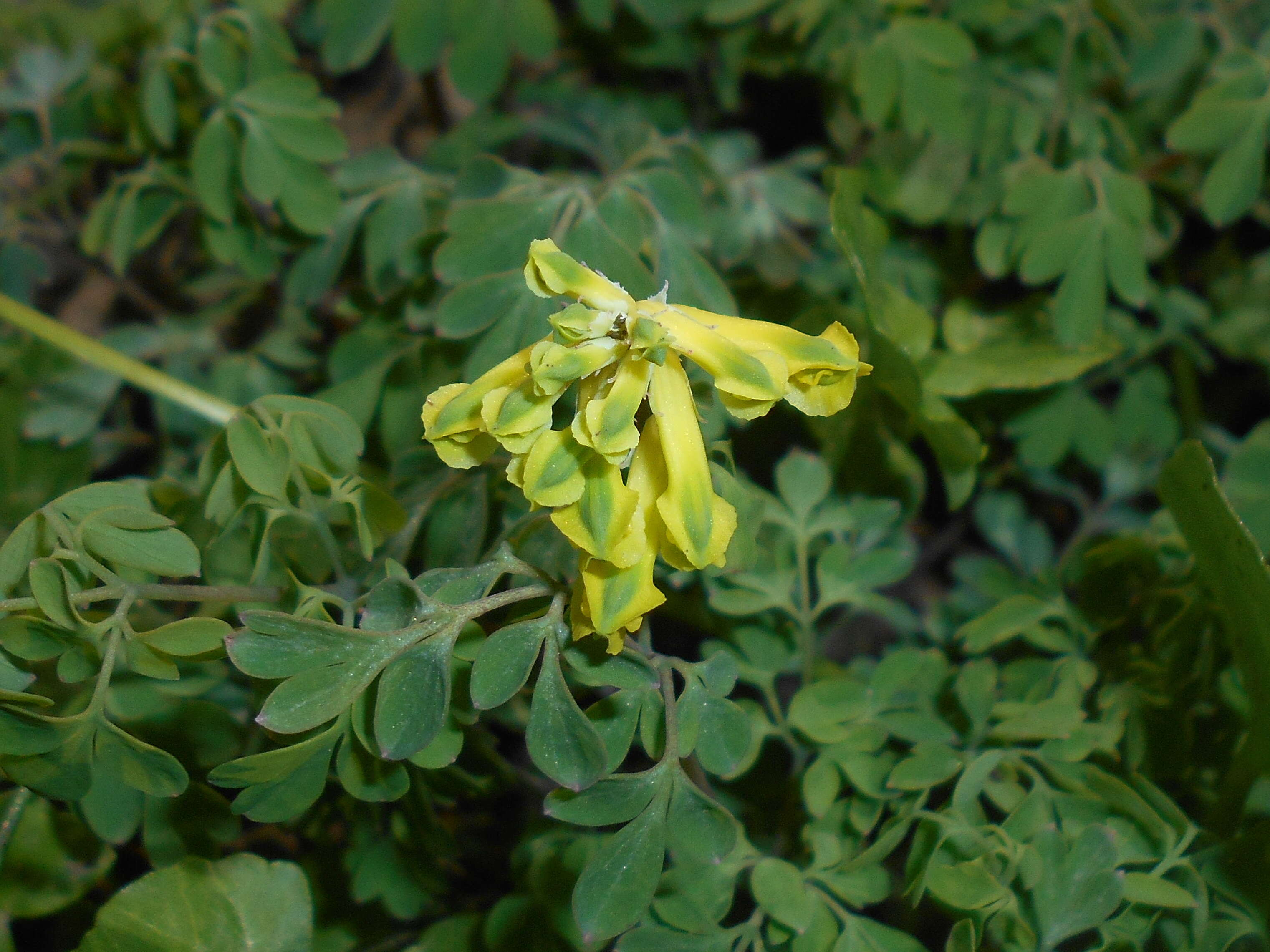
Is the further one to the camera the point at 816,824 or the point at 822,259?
the point at 822,259

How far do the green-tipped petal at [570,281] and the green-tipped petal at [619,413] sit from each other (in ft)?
0.14

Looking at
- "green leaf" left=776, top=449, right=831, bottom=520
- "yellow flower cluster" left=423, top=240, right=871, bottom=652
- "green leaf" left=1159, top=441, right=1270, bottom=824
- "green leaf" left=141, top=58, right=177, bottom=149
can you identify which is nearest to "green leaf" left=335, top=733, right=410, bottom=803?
"yellow flower cluster" left=423, top=240, right=871, bottom=652

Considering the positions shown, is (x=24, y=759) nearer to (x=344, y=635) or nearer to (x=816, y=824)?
(x=344, y=635)

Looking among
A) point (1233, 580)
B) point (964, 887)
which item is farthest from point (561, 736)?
point (1233, 580)

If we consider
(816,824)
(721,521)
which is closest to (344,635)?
(721,521)

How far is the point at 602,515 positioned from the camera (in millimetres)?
669

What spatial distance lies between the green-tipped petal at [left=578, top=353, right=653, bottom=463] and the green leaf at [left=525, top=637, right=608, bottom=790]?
0.20m

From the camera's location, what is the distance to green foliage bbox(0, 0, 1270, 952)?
816mm

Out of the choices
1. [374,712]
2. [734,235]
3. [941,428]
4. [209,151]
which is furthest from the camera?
[734,235]

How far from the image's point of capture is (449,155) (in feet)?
5.18

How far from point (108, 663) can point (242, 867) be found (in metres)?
0.30

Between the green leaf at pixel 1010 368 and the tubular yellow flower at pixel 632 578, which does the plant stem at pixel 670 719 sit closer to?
the tubular yellow flower at pixel 632 578

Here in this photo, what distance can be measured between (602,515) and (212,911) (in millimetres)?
653

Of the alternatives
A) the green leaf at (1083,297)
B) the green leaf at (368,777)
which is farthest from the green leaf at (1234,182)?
the green leaf at (368,777)
